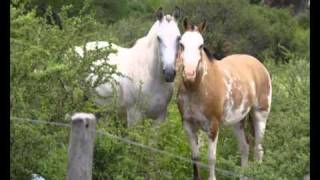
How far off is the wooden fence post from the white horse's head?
2.96 metres

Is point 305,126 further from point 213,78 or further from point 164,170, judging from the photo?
point 164,170

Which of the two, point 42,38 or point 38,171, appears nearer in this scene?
point 38,171

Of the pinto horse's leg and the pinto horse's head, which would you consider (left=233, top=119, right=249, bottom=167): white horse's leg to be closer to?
the pinto horse's leg

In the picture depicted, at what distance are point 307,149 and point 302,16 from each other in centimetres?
3623

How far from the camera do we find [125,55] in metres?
8.45

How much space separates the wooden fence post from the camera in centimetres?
488

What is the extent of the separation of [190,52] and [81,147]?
9.69 ft

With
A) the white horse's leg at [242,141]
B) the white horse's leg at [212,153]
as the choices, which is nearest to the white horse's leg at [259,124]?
the white horse's leg at [242,141]

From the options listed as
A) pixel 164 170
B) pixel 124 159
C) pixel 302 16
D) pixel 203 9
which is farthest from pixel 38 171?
pixel 302 16

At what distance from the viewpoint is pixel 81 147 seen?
4895 millimetres

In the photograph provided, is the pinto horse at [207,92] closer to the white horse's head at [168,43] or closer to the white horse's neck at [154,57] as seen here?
the white horse's head at [168,43]

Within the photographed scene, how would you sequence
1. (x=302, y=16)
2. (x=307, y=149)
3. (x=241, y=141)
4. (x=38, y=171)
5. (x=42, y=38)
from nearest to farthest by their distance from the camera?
(x=38, y=171) < (x=307, y=149) < (x=42, y=38) < (x=241, y=141) < (x=302, y=16)

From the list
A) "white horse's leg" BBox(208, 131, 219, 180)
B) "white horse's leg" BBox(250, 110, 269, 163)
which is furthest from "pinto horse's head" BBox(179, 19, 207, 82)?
"white horse's leg" BBox(250, 110, 269, 163)

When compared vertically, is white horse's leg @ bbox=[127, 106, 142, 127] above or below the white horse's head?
below
